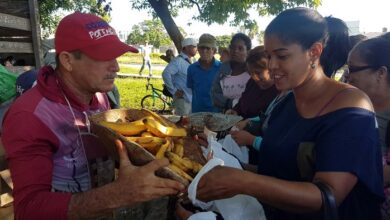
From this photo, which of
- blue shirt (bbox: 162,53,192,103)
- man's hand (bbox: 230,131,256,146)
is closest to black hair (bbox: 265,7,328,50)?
man's hand (bbox: 230,131,256,146)

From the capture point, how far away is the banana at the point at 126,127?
1.80 meters

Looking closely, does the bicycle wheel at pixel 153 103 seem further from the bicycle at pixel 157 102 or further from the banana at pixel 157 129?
the banana at pixel 157 129

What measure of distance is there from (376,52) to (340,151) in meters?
1.32

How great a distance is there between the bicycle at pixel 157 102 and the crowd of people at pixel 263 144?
370 inches

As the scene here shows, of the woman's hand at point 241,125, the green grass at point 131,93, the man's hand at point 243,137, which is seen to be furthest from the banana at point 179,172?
the green grass at point 131,93

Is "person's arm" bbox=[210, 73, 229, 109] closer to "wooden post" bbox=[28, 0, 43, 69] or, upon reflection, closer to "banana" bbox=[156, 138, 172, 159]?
"wooden post" bbox=[28, 0, 43, 69]

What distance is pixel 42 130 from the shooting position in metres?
1.74

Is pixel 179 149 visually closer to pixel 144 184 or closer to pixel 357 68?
pixel 144 184

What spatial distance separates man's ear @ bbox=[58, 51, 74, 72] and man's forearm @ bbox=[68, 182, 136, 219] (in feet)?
2.42

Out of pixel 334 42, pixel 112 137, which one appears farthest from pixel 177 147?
pixel 334 42

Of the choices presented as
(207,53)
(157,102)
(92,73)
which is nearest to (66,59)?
(92,73)

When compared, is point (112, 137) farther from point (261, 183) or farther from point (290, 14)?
point (290, 14)

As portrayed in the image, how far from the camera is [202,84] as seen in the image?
20.3 feet

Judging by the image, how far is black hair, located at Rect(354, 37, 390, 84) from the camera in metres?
2.46
